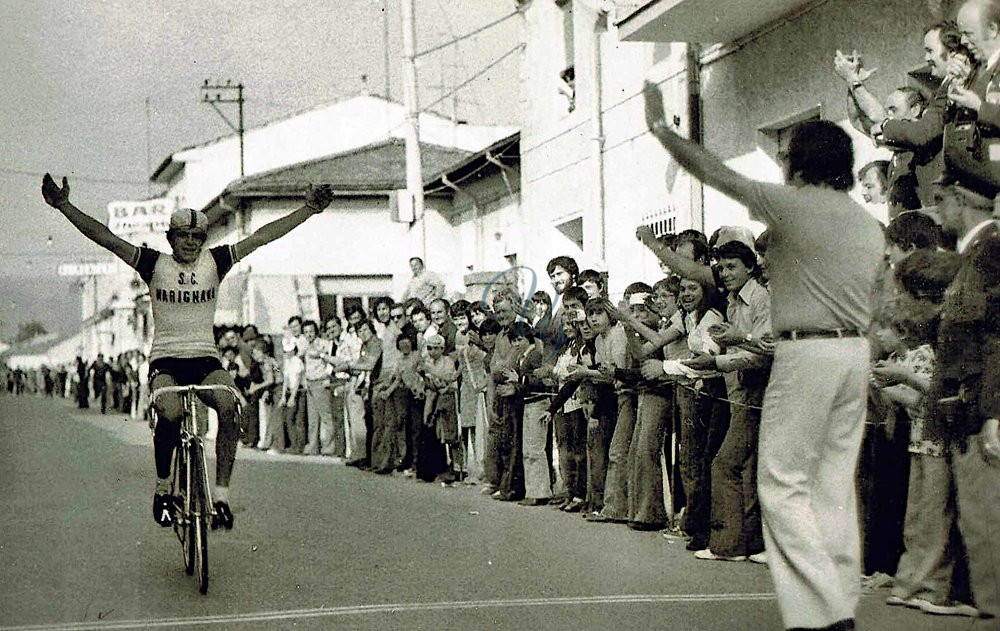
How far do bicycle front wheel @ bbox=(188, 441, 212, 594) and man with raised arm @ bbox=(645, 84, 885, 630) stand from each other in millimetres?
3746

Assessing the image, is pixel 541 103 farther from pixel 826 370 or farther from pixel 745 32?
pixel 826 370

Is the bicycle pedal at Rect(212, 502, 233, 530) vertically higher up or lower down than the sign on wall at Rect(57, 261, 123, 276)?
lower down

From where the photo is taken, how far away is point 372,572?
9078 millimetres

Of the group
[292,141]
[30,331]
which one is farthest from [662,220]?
[30,331]

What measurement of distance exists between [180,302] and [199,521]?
151cm

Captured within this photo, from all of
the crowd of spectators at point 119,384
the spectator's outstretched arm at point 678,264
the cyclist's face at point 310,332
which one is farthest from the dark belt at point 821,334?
the crowd of spectators at point 119,384

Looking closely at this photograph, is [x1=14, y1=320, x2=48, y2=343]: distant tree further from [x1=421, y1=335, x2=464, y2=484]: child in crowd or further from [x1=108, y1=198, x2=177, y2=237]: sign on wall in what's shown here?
[x1=421, y1=335, x2=464, y2=484]: child in crowd

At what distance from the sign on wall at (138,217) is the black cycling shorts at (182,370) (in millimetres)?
26379

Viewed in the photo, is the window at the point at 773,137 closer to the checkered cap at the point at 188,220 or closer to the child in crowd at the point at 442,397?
the child in crowd at the point at 442,397

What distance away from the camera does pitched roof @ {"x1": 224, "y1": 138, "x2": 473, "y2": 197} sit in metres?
36.9

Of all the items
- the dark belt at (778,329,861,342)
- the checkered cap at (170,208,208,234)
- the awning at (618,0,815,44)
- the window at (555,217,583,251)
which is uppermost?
the awning at (618,0,815,44)

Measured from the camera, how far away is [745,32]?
1557 centimetres

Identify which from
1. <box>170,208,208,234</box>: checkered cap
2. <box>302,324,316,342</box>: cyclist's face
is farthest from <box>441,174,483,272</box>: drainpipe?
<box>170,208,208,234</box>: checkered cap

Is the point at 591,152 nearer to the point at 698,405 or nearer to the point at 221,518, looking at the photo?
the point at 698,405
